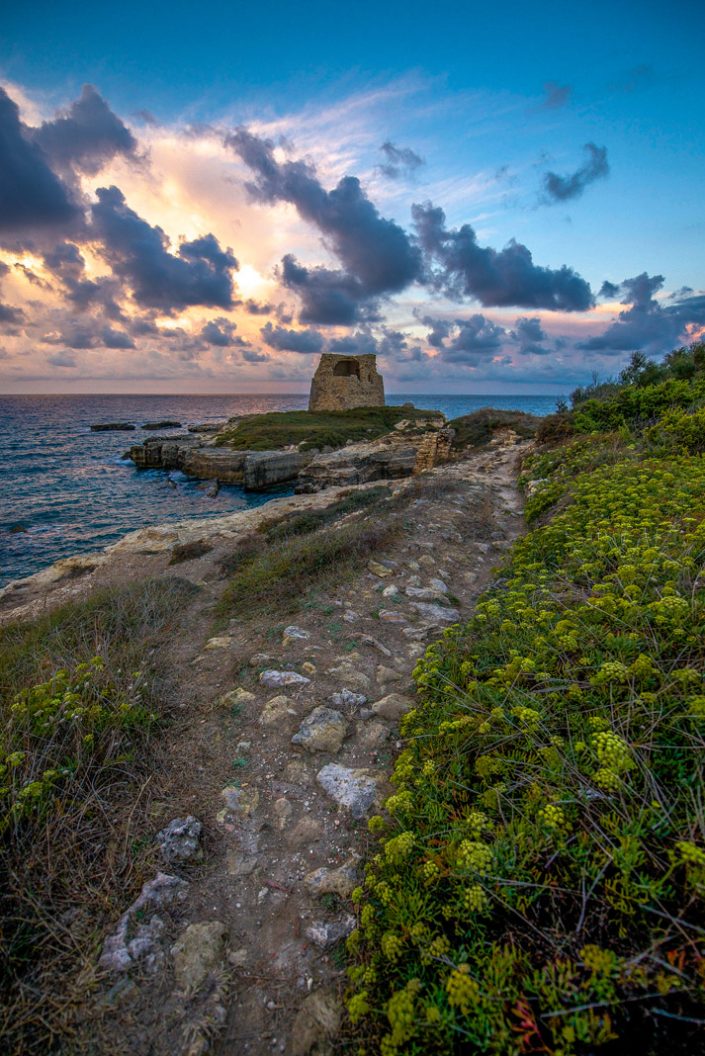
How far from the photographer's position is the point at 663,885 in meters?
1.59

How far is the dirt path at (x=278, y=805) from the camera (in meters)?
1.94

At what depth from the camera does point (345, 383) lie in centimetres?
4575

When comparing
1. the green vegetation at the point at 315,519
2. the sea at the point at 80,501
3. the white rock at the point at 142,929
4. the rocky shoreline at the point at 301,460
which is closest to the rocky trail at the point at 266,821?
the white rock at the point at 142,929

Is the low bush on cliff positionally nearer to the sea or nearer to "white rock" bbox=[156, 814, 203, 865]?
"white rock" bbox=[156, 814, 203, 865]

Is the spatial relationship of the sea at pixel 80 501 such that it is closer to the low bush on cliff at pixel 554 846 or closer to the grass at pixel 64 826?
the grass at pixel 64 826

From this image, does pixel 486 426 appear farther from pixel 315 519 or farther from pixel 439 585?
pixel 439 585

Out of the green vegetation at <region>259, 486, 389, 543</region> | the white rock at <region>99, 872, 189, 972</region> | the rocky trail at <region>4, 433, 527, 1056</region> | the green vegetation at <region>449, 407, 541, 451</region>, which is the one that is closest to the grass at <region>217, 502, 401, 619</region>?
the rocky trail at <region>4, 433, 527, 1056</region>

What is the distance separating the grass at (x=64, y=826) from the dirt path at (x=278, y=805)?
0.82ft

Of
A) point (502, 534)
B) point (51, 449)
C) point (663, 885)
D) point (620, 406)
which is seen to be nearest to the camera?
point (663, 885)

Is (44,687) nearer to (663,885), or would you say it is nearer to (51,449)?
(663,885)

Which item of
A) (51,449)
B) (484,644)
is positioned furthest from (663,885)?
(51,449)

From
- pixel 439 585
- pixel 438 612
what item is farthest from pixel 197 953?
pixel 439 585

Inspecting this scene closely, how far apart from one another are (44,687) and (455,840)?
319 centimetres

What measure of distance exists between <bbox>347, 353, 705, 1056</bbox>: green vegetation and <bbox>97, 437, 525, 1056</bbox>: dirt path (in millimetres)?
305
